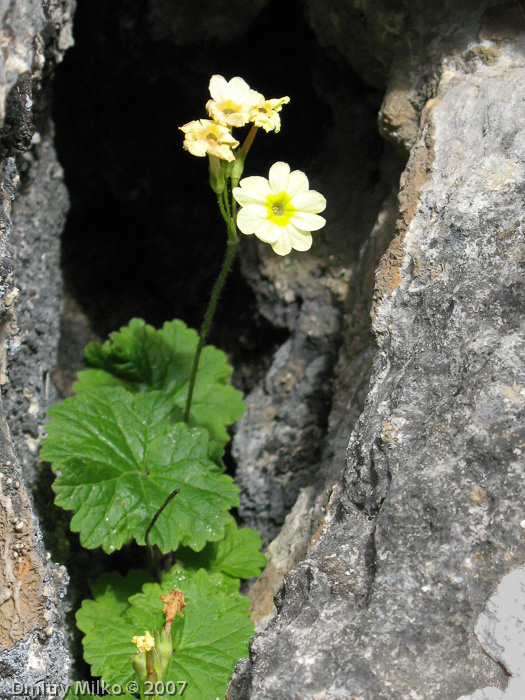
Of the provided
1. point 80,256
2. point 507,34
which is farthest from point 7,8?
point 80,256

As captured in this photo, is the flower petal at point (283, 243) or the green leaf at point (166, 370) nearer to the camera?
the flower petal at point (283, 243)

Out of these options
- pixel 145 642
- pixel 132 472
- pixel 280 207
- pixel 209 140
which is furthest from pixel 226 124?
pixel 145 642

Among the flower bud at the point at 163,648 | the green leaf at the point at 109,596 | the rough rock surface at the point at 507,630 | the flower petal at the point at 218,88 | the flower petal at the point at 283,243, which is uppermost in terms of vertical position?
the flower petal at the point at 218,88

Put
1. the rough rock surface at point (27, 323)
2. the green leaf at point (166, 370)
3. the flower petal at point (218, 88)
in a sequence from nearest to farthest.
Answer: the rough rock surface at point (27, 323) → the flower petal at point (218, 88) → the green leaf at point (166, 370)

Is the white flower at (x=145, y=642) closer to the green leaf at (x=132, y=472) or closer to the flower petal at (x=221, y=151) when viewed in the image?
the green leaf at (x=132, y=472)

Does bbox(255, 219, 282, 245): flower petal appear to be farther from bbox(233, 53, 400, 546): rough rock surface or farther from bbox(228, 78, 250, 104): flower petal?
bbox(233, 53, 400, 546): rough rock surface

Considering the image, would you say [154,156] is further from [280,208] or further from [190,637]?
[190,637]

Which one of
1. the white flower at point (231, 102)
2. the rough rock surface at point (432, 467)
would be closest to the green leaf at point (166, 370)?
the rough rock surface at point (432, 467)

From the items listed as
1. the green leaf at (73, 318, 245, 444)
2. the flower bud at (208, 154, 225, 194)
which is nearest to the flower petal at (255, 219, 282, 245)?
the flower bud at (208, 154, 225, 194)
